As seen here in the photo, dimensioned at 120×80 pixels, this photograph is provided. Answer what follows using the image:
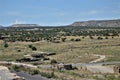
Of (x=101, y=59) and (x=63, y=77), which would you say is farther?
(x=101, y=59)

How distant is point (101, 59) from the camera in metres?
91.9

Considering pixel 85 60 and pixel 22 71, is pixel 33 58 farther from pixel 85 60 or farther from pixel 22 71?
pixel 22 71

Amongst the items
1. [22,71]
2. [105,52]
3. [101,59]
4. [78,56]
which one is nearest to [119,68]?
[22,71]

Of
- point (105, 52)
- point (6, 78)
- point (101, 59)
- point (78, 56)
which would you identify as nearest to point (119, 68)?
point (6, 78)

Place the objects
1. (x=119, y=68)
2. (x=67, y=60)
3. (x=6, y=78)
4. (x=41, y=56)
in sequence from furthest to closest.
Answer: (x=41, y=56) → (x=67, y=60) → (x=119, y=68) → (x=6, y=78)

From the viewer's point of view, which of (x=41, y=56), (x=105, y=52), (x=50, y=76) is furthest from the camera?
(x=105, y=52)

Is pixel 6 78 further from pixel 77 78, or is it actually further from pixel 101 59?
pixel 101 59

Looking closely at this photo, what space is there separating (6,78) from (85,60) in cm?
5015

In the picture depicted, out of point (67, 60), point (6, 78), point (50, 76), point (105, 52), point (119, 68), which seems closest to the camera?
point (6, 78)

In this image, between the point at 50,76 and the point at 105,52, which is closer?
the point at 50,76

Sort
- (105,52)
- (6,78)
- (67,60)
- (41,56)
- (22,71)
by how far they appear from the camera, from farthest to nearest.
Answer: (105,52)
(41,56)
(67,60)
(22,71)
(6,78)

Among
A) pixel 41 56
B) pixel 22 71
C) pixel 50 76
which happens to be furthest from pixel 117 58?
pixel 50 76

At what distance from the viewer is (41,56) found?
97.8 metres

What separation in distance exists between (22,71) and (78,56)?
1754 inches
